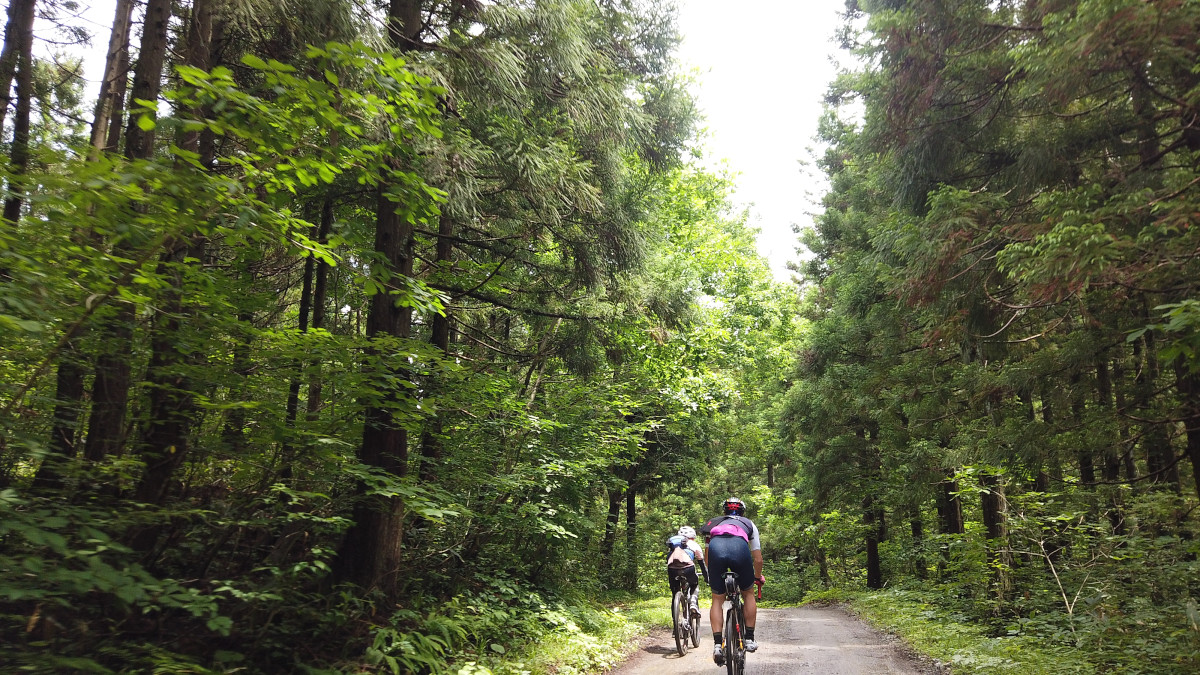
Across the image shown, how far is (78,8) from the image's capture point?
30.8 ft

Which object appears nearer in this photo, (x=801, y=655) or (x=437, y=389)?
(x=437, y=389)

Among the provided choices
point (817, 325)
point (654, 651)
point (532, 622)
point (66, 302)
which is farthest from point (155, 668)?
point (817, 325)

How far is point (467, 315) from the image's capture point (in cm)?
1243

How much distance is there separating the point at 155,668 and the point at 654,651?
669 cm

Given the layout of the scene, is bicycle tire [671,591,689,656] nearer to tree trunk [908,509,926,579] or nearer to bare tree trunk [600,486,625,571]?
bare tree trunk [600,486,625,571]

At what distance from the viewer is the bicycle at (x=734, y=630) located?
5992 millimetres

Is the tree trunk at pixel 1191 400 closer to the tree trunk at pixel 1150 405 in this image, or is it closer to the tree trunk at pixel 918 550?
the tree trunk at pixel 1150 405

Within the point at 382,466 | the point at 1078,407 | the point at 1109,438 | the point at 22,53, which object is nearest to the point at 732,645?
the point at 382,466

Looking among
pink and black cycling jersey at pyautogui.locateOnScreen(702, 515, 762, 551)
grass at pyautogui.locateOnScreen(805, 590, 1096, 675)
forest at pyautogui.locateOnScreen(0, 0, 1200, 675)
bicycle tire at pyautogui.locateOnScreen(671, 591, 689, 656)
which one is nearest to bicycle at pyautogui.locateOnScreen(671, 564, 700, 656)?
bicycle tire at pyautogui.locateOnScreen(671, 591, 689, 656)

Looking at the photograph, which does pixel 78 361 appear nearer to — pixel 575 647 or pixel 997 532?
pixel 575 647

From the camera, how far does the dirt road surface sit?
23.6 feet

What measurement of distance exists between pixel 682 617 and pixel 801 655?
1632mm

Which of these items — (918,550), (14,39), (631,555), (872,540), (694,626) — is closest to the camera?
(14,39)

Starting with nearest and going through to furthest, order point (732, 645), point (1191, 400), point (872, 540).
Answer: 1. point (732, 645)
2. point (1191, 400)
3. point (872, 540)
